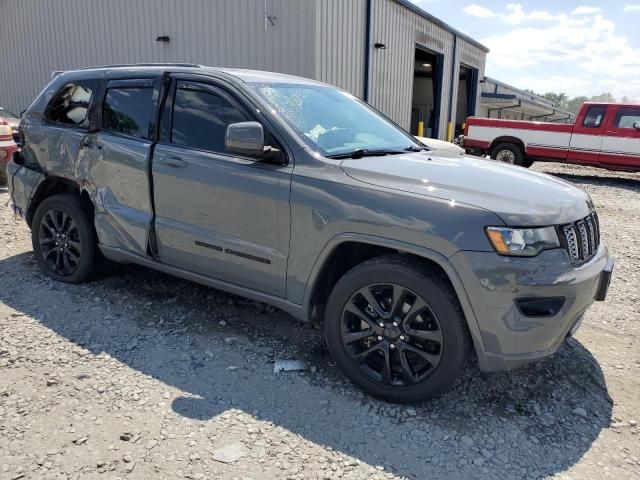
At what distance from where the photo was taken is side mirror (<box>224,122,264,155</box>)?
9.63 feet

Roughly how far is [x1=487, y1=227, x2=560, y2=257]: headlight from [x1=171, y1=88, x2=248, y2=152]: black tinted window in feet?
5.73

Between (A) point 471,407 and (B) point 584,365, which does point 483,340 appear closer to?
(A) point 471,407

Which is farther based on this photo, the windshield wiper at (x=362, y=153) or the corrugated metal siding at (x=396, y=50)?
the corrugated metal siding at (x=396, y=50)

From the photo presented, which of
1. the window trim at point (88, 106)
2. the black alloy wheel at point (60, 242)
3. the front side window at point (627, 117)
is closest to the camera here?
the window trim at point (88, 106)

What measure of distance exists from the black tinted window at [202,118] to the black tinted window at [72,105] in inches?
40.2

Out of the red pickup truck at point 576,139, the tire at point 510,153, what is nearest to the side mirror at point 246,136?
the tire at point 510,153

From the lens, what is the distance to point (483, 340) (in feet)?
8.38

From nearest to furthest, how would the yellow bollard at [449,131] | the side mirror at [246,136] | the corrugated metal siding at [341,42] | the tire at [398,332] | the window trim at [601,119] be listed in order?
the tire at [398,332]
the side mirror at [246,136]
the corrugated metal siding at [341,42]
the window trim at [601,119]
the yellow bollard at [449,131]

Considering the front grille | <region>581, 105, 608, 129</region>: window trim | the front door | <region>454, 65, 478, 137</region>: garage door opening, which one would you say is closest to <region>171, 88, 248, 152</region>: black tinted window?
the front door

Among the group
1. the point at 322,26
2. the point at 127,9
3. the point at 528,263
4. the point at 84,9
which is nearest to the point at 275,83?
the point at 528,263

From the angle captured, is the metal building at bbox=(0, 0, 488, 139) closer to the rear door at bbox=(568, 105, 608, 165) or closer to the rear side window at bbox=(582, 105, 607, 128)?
the rear door at bbox=(568, 105, 608, 165)

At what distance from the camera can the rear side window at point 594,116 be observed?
526 inches

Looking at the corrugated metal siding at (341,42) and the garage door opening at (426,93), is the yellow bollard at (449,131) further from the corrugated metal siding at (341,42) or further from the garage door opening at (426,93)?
the corrugated metal siding at (341,42)

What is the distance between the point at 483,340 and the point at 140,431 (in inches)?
72.1
